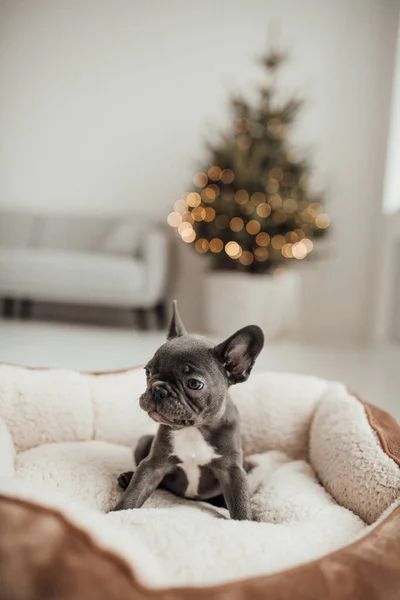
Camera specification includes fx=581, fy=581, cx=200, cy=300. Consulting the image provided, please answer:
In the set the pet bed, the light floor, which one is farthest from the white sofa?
the pet bed

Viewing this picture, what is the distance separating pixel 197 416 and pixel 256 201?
9.78ft

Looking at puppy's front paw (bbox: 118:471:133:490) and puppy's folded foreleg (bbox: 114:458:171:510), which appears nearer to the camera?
puppy's folded foreleg (bbox: 114:458:171:510)

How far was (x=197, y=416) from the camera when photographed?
3.38 ft

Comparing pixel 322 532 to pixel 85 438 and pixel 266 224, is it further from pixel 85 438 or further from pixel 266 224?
pixel 266 224

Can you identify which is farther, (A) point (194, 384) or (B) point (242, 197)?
(B) point (242, 197)

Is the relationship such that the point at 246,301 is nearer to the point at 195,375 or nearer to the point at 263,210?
the point at 263,210

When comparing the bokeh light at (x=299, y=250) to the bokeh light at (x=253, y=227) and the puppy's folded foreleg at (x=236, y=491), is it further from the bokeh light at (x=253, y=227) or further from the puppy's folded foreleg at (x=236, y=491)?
the puppy's folded foreleg at (x=236, y=491)

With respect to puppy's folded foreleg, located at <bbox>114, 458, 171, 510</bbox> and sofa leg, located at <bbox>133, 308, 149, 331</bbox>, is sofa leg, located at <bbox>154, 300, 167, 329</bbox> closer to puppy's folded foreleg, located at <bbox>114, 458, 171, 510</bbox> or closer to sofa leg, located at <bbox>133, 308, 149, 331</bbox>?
sofa leg, located at <bbox>133, 308, 149, 331</bbox>

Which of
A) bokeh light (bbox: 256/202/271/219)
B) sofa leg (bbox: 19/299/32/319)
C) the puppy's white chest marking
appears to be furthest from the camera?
sofa leg (bbox: 19/299/32/319)

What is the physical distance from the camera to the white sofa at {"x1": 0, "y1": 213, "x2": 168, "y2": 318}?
421 centimetres

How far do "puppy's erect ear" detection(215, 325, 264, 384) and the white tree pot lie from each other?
2869 millimetres

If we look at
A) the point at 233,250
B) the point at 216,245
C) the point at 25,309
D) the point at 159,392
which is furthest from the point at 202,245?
the point at 159,392

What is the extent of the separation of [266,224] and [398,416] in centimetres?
200

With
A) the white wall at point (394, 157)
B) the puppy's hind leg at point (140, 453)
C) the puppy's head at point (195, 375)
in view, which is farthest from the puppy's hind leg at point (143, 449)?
the white wall at point (394, 157)
